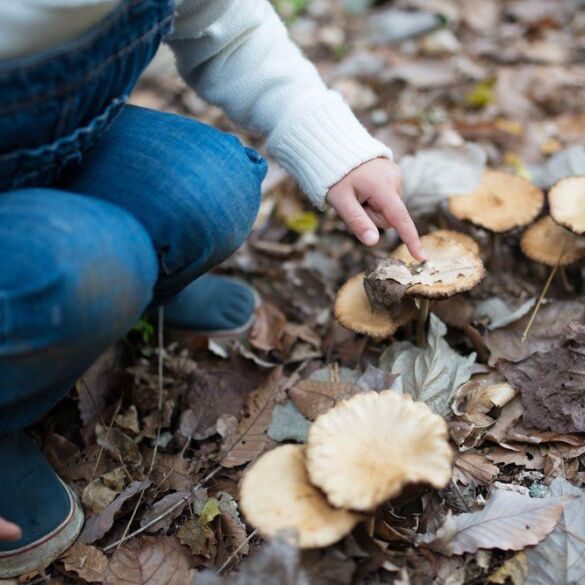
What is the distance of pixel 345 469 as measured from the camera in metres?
1.17

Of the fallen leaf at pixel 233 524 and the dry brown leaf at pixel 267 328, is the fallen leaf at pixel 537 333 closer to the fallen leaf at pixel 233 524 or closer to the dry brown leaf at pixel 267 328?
the dry brown leaf at pixel 267 328

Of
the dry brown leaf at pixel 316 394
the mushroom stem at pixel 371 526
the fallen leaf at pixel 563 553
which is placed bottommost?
the fallen leaf at pixel 563 553

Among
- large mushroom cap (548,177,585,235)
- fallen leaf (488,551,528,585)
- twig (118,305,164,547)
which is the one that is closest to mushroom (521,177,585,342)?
large mushroom cap (548,177,585,235)

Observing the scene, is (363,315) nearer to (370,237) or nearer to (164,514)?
(370,237)

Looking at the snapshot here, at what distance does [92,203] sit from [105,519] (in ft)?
2.36

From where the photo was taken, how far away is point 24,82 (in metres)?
1.14

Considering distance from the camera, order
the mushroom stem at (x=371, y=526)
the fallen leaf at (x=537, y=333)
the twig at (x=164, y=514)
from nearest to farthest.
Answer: the mushroom stem at (x=371, y=526), the twig at (x=164, y=514), the fallen leaf at (x=537, y=333)

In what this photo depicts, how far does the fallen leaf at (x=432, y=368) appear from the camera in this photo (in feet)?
5.13

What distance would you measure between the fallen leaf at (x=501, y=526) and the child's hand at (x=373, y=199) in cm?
58

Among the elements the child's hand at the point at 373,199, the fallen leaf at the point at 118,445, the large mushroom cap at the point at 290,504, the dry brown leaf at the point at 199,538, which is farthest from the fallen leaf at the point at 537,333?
the fallen leaf at the point at 118,445

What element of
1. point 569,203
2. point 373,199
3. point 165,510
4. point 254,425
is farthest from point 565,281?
point 165,510

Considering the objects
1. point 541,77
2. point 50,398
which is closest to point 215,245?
point 50,398

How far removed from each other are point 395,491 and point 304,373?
2.32ft

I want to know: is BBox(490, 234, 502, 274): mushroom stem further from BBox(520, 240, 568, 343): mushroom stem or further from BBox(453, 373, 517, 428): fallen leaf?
BBox(453, 373, 517, 428): fallen leaf
